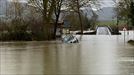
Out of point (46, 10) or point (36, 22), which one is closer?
point (36, 22)

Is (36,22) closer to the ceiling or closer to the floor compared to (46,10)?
closer to the floor

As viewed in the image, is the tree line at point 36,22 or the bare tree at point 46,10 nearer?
the tree line at point 36,22

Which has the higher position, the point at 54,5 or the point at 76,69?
the point at 54,5

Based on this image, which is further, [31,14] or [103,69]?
[31,14]

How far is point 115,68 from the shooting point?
18406 millimetres

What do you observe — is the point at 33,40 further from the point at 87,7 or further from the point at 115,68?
the point at 115,68

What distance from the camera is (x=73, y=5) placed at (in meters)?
67.2

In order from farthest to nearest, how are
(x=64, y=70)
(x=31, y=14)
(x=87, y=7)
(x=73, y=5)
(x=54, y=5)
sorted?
(x=87, y=7) → (x=73, y=5) → (x=31, y=14) → (x=54, y=5) → (x=64, y=70)

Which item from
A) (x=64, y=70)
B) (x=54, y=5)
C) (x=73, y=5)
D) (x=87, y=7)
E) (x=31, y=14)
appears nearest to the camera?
(x=64, y=70)

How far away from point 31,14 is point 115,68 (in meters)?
41.2

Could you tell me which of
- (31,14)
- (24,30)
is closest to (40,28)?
(24,30)

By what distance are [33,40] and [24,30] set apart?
75.1 inches

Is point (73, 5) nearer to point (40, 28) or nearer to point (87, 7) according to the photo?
point (87, 7)

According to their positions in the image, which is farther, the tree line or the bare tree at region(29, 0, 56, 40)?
the bare tree at region(29, 0, 56, 40)
